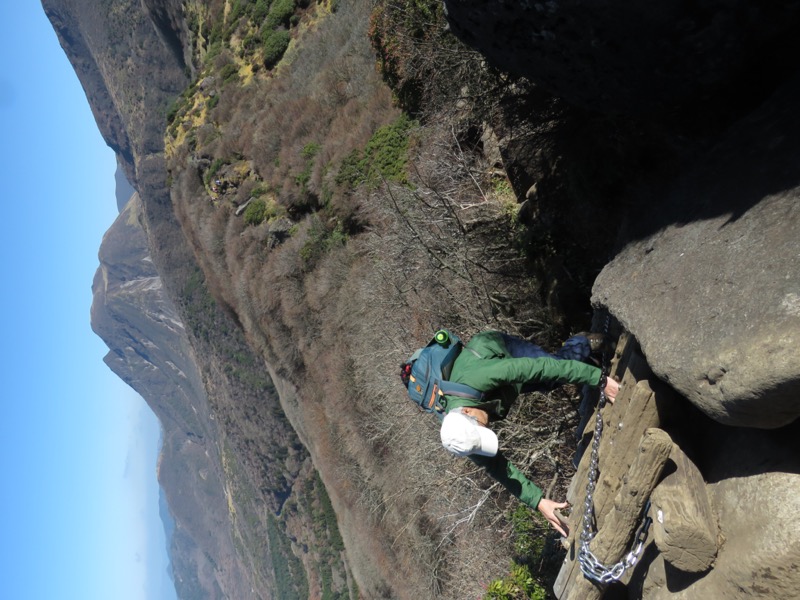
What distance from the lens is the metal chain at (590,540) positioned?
3.57 meters

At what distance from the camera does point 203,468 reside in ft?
277

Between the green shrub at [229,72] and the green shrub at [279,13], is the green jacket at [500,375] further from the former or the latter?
the green shrub at [229,72]

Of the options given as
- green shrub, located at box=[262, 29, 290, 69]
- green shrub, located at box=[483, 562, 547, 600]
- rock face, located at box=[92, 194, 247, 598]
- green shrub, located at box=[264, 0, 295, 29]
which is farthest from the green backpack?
→ rock face, located at box=[92, 194, 247, 598]

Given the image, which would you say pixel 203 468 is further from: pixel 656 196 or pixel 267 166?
pixel 656 196

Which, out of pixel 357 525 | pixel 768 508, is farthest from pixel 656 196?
pixel 357 525

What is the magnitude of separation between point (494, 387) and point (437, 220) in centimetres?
494

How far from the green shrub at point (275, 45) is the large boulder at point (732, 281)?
63.1 feet

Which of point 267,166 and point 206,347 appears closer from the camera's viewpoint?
point 267,166

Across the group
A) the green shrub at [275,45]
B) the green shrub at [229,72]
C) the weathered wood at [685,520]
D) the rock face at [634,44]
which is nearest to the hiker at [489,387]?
the weathered wood at [685,520]

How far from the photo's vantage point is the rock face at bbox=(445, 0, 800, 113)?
9.62 feet

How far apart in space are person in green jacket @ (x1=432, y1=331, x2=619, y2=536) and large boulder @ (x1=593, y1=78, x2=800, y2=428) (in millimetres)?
A: 641

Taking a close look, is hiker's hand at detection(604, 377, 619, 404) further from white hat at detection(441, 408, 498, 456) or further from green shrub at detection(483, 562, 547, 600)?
green shrub at detection(483, 562, 547, 600)

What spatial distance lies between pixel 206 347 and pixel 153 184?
17307 mm

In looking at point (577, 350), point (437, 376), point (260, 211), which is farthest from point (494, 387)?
point (260, 211)
